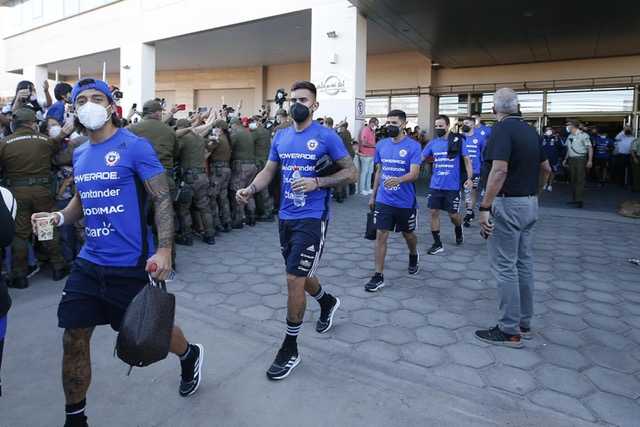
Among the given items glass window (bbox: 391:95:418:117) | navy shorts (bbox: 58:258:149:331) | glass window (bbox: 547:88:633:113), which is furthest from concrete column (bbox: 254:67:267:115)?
navy shorts (bbox: 58:258:149:331)

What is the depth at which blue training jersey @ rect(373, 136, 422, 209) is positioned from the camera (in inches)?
198

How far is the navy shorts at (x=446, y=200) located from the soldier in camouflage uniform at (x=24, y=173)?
4892mm

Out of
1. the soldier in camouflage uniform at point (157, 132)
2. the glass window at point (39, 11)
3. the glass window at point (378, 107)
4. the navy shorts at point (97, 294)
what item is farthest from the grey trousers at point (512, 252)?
the glass window at point (39, 11)

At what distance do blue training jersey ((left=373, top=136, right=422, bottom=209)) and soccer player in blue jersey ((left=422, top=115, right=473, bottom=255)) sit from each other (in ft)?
4.02

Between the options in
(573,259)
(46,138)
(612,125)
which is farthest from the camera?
(612,125)

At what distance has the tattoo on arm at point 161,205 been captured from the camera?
2.50 metres

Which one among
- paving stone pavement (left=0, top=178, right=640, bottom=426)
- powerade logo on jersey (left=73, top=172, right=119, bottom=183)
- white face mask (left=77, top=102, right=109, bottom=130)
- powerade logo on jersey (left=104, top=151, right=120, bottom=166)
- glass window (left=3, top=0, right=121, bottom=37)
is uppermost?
glass window (left=3, top=0, right=121, bottom=37)

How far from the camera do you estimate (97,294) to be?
2467 mm

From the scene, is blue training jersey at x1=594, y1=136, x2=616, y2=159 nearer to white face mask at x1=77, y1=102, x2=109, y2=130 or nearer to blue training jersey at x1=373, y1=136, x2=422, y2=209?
blue training jersey at x1=373, y1=136, x2=422, y2=209

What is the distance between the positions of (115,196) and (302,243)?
131 cm

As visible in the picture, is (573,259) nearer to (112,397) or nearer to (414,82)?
(112,397)

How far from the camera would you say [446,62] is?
17562 millimetres

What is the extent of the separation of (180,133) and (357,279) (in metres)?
3.24

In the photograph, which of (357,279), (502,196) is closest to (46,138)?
(357,279)
